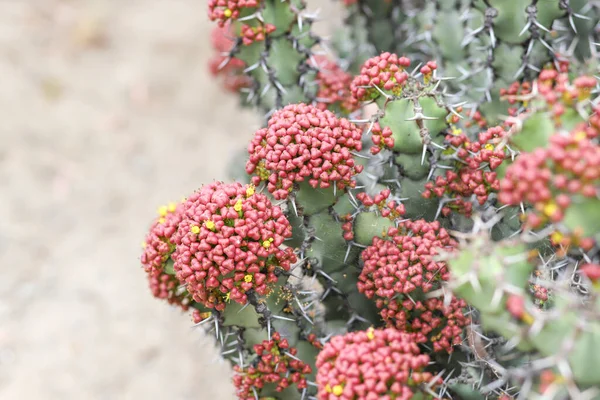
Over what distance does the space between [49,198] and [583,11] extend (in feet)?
13.7

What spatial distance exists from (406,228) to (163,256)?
81cm

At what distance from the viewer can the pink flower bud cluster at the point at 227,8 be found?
A: 231 cm

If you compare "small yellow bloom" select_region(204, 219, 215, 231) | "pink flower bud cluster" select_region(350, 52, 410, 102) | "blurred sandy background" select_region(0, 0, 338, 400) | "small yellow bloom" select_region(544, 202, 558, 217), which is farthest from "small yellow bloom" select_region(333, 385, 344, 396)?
"blurred sandy background" select_region(0, 0, 338, 400)

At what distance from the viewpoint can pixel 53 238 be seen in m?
4.81

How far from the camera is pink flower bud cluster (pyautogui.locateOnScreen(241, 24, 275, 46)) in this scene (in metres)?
2.41

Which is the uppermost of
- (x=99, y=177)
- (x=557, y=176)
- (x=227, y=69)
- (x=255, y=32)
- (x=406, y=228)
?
(x=99, y=177)

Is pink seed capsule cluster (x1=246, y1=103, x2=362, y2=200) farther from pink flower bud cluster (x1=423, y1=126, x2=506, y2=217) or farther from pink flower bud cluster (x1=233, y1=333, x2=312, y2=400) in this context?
pink flower bud cluster (x1=233, y1=333, x2=312, y2=400)

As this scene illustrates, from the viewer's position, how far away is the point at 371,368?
1605 mm

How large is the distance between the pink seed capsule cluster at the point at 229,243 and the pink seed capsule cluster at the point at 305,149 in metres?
0.10

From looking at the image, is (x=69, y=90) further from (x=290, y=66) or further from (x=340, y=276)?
(x=340, y=276)

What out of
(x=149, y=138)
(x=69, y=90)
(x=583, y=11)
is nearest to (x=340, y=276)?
(x=583, y=11)

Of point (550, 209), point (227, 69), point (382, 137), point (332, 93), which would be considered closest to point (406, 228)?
point (382, 137)

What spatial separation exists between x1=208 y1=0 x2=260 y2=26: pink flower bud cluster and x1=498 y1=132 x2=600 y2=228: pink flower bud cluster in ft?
4.36

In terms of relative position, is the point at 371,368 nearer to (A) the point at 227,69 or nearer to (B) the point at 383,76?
(B) the point at 383,76
